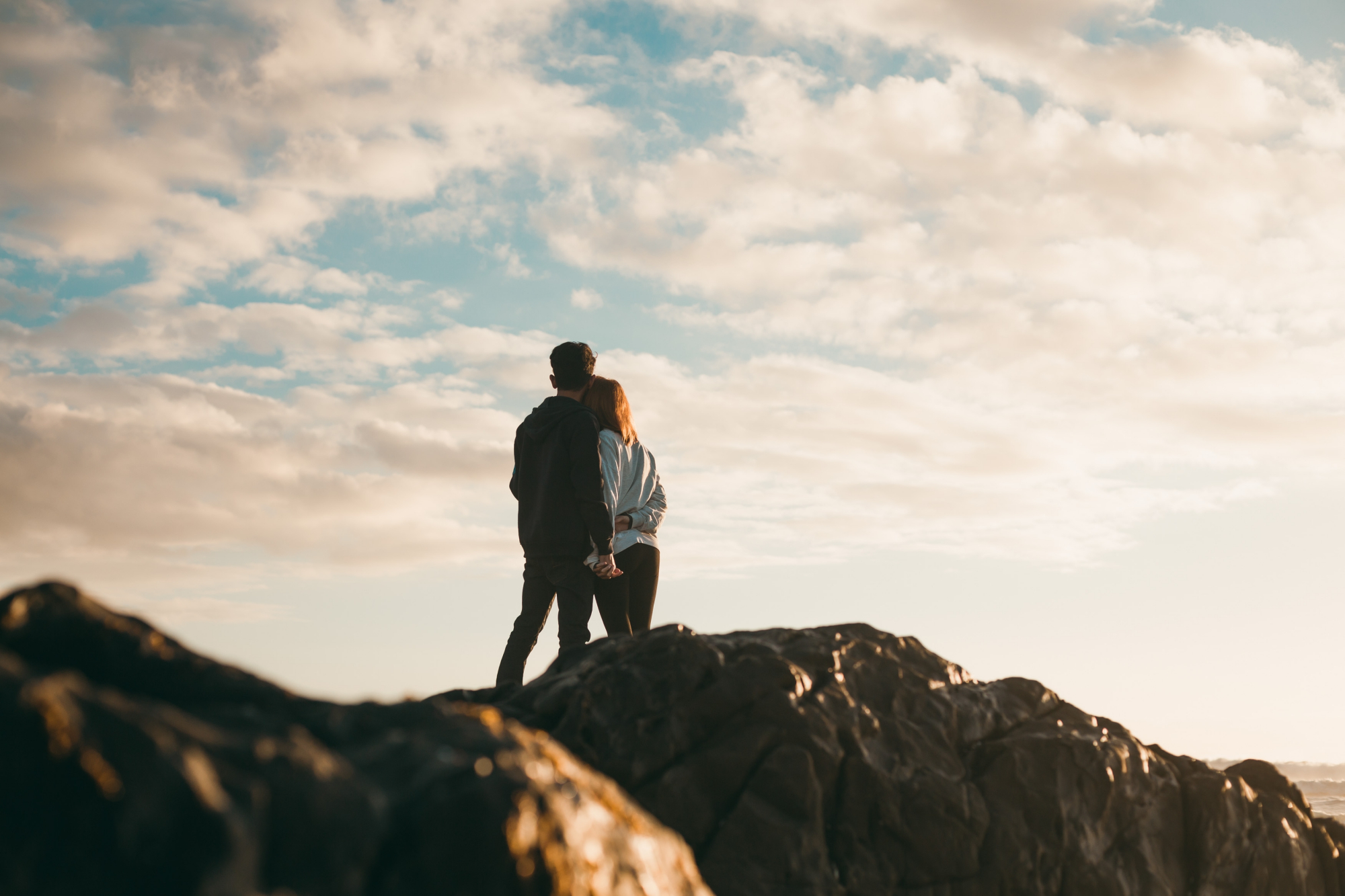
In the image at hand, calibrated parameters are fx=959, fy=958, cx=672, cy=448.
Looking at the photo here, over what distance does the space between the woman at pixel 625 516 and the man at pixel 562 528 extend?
0.19 metres

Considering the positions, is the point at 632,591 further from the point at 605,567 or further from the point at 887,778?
the point at 887,778

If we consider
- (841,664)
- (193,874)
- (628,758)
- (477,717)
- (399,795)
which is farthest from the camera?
(841,664)

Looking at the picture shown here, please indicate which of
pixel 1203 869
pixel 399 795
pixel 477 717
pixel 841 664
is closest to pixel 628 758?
pixel 841 664

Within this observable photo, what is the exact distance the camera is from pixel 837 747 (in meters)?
3.85

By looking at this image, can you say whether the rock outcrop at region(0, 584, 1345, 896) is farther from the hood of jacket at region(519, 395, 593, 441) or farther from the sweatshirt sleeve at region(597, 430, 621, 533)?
the hood of jacket at region(519, 395, 593, 441)

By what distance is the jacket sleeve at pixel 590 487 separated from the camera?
22.0 ft

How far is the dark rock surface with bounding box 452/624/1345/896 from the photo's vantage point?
3.67 metres

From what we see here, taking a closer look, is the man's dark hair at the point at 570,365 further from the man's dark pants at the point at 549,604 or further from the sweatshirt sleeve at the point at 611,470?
the man's dark pants at the point at 549,604

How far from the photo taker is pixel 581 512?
6758 millimetres

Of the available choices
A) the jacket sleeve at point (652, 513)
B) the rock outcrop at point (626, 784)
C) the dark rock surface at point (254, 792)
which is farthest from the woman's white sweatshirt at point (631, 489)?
the dark rock surface at point (254, 792)

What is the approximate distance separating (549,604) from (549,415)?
137 centimetres

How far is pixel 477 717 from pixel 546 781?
0.40m

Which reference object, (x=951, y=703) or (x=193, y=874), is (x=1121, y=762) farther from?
(x=193, y=874)

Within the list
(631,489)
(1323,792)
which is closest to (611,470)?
(631,489)
